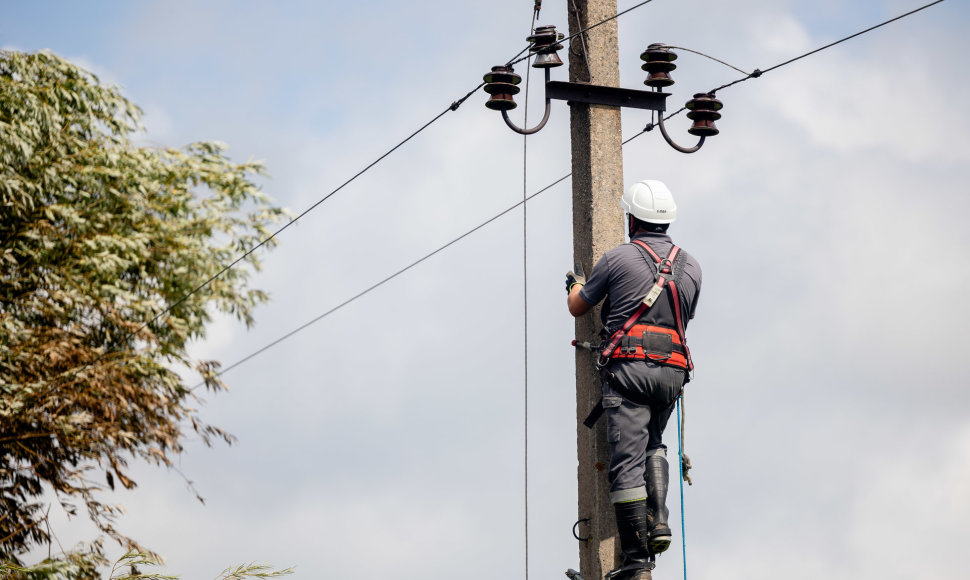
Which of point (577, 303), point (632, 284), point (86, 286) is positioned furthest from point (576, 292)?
point (86, 286)

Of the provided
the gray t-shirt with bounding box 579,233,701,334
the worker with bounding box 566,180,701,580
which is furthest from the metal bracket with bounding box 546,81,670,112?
the gray t-shirt with bounding box 579,233,701,334

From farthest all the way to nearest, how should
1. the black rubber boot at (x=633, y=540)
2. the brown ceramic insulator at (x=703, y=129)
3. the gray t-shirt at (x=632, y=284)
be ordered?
the brown ceramic insulator at (x=703, y=129) < the gray t-shirt at (x=632, y=284) < the black rubber boot at (x=633, y=540)

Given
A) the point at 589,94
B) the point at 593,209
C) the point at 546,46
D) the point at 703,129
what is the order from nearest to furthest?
the point at 593,209 → the point at 589,94 → the point at 546,46 → the point at 703,129

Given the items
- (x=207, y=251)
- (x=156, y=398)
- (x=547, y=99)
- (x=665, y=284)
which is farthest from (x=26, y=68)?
(x=665, y=284)

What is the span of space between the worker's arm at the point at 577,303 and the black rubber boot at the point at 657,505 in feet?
3.21

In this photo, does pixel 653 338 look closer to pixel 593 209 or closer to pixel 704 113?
pixel 593 209

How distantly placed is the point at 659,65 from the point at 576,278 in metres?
1.78

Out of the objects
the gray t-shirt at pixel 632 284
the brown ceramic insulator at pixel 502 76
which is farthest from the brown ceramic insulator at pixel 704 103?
the gray t-shirt at pixel 632 284

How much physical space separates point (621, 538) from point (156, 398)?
47.1 feet

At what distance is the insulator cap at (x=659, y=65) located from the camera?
27.6ft

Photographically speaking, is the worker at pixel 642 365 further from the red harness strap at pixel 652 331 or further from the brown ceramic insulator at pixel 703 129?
the brown ceramic insulator at pixel 703 129

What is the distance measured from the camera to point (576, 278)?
7.66m

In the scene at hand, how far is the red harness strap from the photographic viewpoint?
716 centimetres

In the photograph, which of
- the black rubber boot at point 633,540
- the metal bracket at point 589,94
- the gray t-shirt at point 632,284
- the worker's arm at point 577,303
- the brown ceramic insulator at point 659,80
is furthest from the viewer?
the brown ceramic insulator at point 659,80
